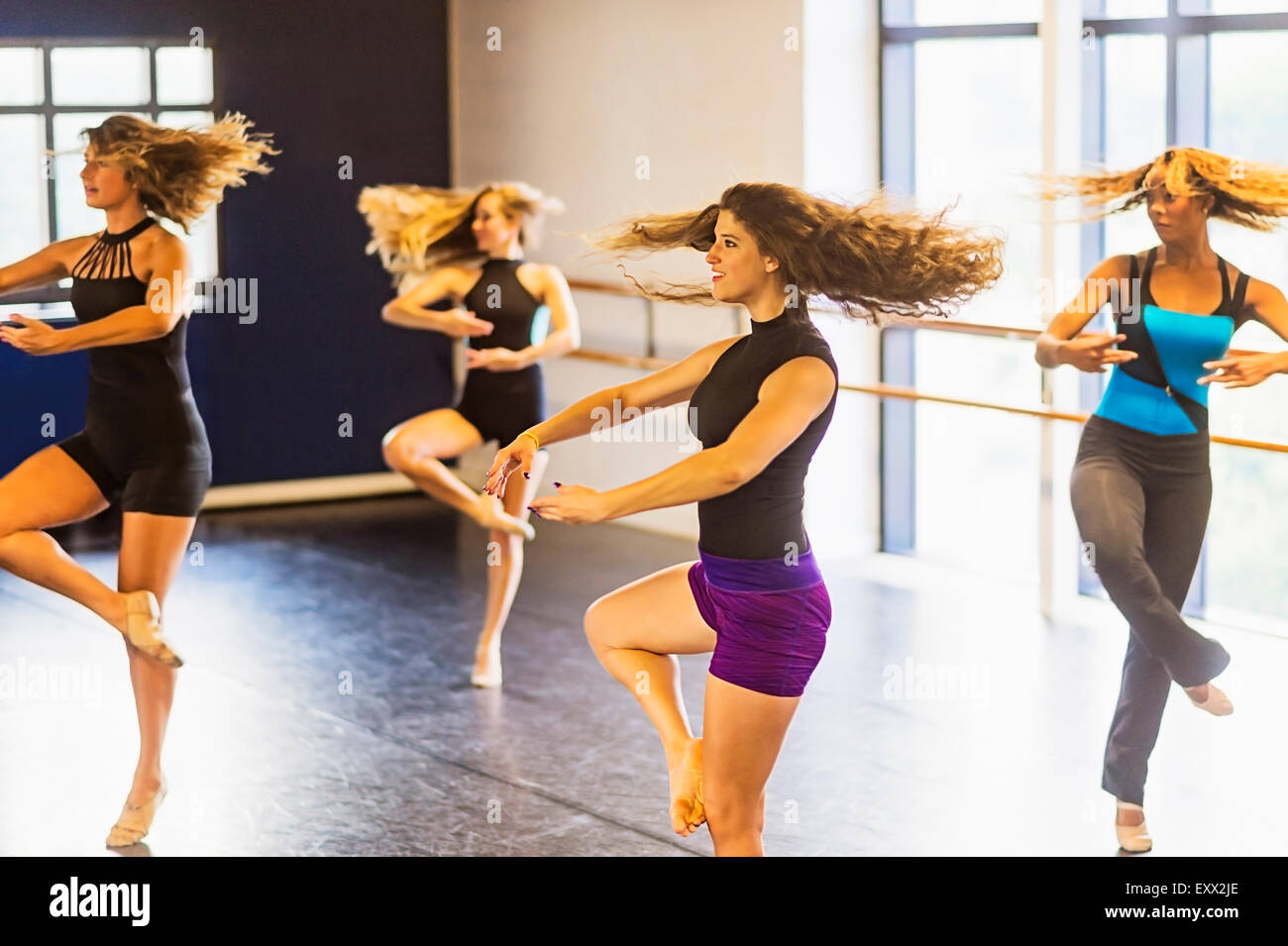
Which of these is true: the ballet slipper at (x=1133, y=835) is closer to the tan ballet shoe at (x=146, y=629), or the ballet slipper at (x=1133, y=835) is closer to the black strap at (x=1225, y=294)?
the black strap at (x=1225, y=294)

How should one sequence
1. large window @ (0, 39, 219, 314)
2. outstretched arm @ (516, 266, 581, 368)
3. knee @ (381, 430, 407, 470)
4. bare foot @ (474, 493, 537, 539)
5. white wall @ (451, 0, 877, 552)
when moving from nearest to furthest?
bare foot @ (474, 493, 537, 539)
knee @ (381, 430, 407, 470)
outstretched arm @ (516, 266, 581, 368)
white wall @ (451, 0, 877, 552)
large window @ (0, 39, 219, 314)

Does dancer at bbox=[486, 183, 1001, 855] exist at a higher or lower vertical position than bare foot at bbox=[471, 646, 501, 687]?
higher

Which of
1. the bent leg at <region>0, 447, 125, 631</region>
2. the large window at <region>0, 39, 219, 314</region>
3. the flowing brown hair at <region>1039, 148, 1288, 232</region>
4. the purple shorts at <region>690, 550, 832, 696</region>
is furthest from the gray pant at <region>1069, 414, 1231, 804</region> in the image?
the large window at <region>0, 39, 219, 314</region>

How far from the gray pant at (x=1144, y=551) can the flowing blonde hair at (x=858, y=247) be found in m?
0.96

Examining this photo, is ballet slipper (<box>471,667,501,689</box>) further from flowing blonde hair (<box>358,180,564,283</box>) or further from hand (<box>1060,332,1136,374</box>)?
hand (<box>1060,332,1136,374</box>)

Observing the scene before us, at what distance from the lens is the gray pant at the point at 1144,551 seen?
165 inches

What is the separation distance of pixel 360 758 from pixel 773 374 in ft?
8.61

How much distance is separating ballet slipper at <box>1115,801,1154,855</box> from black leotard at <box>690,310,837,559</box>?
1.63 m

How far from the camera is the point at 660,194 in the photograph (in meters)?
8.48

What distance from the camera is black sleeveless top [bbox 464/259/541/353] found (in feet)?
20.4

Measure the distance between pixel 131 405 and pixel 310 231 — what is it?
526 centimetres

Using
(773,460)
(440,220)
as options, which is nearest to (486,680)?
(440,220)

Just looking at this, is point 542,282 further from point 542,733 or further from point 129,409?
point 129,409

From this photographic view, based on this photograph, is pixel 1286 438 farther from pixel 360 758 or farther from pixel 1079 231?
pixel 360 758
